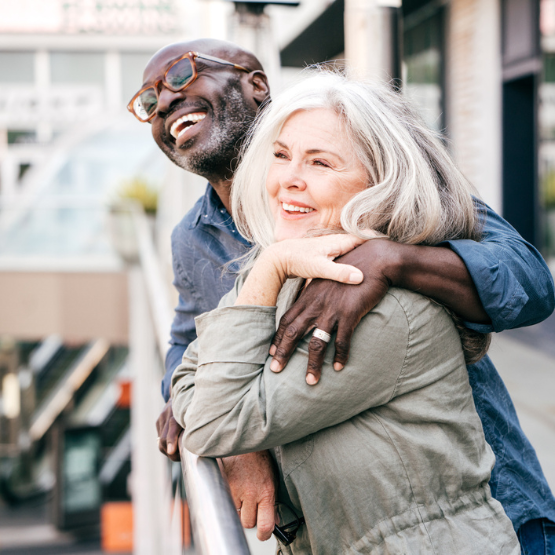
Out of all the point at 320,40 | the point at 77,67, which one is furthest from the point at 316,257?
the point at 77,67

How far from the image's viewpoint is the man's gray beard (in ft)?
7.06

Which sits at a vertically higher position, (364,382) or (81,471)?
(364,382)

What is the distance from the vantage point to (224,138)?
7.12 ft

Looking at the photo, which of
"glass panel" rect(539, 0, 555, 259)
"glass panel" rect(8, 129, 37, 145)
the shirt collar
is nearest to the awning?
"glass panel" rect(539, 0, 555, 259)

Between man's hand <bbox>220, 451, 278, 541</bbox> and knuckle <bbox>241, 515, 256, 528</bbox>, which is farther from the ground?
man's hand <bbox>220, 451, 278, 541</bbox>

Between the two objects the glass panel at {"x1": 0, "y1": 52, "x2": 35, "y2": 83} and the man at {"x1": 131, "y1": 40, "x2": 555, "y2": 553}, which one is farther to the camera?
the glass panel at {"x1": 0, "y1": 52, "x2": 35, "y2": 83}

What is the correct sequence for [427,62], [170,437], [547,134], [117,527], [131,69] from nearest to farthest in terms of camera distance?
[170,437], [547,134], [427,62], [117,527], [131,69]

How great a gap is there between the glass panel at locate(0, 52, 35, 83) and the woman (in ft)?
81.5

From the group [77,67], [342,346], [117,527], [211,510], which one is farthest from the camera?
[77,67]

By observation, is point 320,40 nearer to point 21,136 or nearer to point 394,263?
point 394,263

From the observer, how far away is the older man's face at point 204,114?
2.16 m

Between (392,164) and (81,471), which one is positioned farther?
(81,471)

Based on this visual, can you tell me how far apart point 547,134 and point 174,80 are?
5.35m

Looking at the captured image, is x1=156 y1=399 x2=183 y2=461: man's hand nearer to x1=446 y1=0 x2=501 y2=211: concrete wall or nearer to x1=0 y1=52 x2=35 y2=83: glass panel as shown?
x1=446 y1=0 x2=501 y2=211: concrete wall
